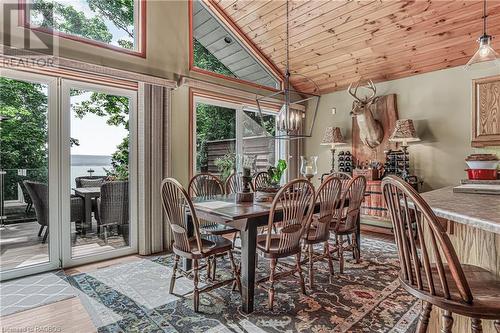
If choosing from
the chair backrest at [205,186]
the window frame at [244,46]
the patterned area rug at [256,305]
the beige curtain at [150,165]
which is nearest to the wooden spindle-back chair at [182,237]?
the patterned area rug at [256,305]

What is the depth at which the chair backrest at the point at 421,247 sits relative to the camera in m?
1.08

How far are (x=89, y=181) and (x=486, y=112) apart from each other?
504 cm

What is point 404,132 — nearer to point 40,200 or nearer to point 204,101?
→ point 204,101

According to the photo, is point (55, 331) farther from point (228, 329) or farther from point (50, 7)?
point (50, 7)

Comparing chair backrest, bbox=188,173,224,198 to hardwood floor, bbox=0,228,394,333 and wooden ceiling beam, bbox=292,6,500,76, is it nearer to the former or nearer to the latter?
hardwood floor, bbox=0,228,394,333

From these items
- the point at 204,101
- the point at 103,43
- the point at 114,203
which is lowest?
the point at 114,203

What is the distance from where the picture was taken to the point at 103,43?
3555 mm

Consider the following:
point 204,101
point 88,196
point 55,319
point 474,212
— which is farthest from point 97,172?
point 474,212

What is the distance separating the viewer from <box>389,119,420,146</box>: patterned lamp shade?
172 inches

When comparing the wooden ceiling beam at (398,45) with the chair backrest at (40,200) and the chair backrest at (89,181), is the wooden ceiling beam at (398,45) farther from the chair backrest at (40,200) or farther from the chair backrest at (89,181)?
the chair backrest at (40,200)

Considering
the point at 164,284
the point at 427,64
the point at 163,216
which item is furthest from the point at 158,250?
the point at 427,64

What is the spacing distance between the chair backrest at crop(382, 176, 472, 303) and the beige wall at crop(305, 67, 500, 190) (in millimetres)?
3736

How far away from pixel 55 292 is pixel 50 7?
306 cm

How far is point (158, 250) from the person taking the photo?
12.6 ft
